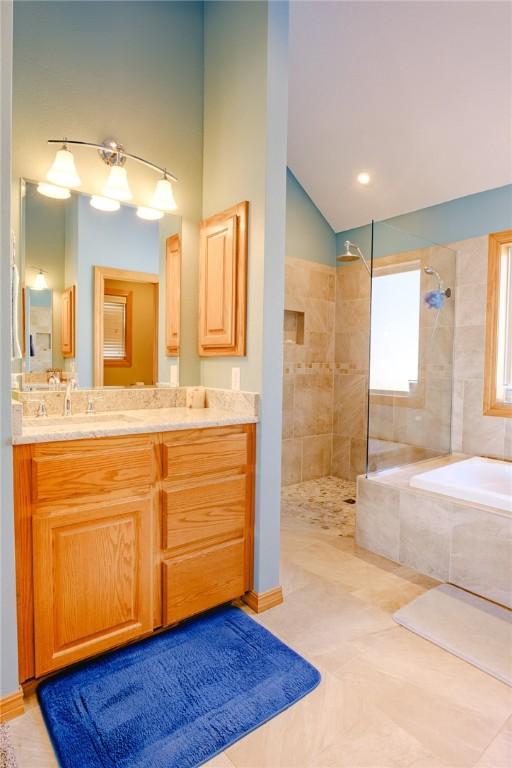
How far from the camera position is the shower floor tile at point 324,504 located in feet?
10.5

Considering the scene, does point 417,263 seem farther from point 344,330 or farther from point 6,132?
point 6,132

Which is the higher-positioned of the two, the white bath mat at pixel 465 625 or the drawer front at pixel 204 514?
the drawer front at pixel 204 514

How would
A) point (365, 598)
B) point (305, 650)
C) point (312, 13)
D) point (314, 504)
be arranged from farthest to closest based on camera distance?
point (314, 504) < point (312, 13) < point (365, 598) < point (305, 650)

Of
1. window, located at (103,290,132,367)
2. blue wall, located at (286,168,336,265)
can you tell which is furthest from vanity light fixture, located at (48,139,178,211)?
blue wall, located at (286,168,336,265)

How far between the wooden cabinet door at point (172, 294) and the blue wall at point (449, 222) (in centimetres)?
137

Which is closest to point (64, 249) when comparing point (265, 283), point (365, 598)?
point (265, 283)

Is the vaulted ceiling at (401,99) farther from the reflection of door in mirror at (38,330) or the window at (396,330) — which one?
the reflection of door in mirror at (38,330)

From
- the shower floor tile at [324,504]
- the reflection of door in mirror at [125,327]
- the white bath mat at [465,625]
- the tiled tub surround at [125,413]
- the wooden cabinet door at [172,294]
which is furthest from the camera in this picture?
the shower floor tile at [324,504]

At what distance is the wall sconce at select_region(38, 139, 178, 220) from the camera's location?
1.98 meters

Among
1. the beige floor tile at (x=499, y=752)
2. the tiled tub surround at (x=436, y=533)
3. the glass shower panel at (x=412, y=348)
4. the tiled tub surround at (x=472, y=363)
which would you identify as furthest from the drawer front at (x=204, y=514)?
the tiled tub surround at (x=472, y=363)

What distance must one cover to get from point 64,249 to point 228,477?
138 centimetres

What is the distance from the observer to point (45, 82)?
1.98 metres

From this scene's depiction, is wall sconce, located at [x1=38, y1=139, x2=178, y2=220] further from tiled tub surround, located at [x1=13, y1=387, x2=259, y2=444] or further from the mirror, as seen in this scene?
tiled tub surround, located at [x1=13, y1=387, x2=259, y2=444]

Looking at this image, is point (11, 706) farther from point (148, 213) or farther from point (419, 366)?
point (419, 366)
